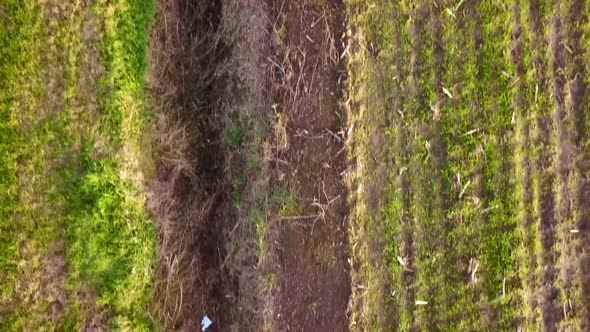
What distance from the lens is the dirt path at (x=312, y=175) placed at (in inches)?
142

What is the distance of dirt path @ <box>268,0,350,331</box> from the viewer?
3615 millimetres

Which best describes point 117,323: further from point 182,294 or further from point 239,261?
point 239,261

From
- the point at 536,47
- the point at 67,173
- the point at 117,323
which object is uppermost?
the point at 536,47

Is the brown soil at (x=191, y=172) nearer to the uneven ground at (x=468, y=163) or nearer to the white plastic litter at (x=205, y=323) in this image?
the white plastic litter at (x=205, y=323)

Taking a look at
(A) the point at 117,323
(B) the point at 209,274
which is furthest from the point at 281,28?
(A) the point at 117,323

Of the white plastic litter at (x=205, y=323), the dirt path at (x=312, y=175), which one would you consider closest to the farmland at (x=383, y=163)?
the dirt path at (x=312, y=175)

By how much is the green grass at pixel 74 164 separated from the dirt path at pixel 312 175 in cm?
98

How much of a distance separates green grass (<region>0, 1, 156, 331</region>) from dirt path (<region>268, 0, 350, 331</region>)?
3.22 feet

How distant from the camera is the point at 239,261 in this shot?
3.66 metres

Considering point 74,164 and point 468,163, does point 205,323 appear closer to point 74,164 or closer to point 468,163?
point 74,164

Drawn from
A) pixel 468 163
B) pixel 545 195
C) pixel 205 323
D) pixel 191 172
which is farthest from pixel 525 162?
pixel 205 323

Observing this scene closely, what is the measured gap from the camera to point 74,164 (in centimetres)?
347

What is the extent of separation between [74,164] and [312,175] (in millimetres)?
1638

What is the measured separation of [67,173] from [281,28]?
5.84ft
